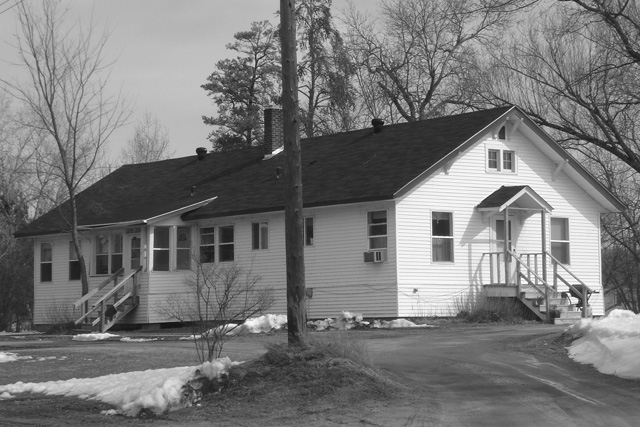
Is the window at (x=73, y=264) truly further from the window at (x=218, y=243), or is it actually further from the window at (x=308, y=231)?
the window at (x=308, y=231)

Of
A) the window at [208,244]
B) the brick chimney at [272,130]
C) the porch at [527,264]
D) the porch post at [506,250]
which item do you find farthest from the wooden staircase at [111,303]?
the porch post at [506,250]

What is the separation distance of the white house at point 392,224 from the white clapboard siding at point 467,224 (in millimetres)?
44

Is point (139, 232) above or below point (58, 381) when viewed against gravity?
above

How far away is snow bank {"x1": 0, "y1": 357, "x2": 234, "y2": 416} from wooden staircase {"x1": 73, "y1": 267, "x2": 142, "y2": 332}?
55.7 ft

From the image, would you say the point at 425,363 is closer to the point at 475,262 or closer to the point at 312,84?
the point at 475,262

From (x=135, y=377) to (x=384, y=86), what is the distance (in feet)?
124

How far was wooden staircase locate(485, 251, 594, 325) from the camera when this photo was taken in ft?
97.9

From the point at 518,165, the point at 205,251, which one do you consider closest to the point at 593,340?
the point at 518,165

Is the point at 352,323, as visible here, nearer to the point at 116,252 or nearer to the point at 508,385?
the point at 116,252

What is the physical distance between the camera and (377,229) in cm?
2942

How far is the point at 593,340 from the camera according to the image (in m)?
17.6

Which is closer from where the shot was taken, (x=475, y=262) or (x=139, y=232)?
(x=475, y=262)

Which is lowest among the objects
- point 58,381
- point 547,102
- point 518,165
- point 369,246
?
point 58,381

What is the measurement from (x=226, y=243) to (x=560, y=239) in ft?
36.0
